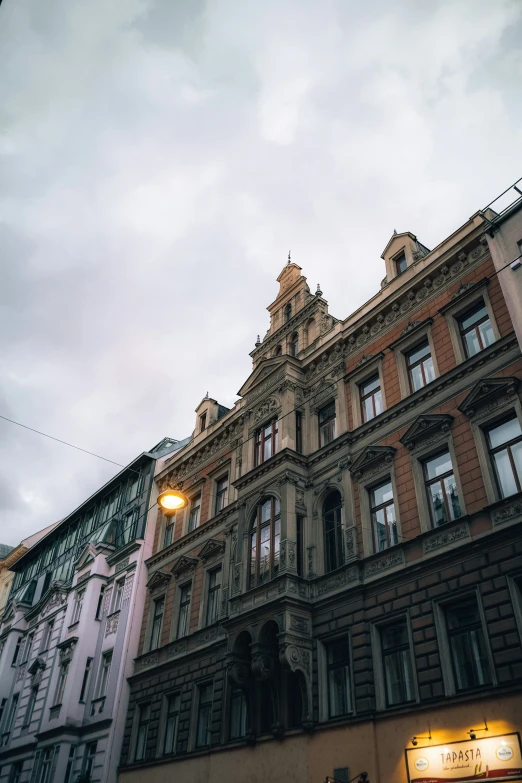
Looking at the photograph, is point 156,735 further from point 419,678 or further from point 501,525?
point 501,525

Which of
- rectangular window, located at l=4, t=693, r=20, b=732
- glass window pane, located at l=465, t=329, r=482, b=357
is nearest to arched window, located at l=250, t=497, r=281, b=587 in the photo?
glass window pane, located at l=465, t=329, r=482, b=357

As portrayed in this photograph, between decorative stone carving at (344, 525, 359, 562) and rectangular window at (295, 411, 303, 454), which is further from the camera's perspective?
rectangular window at (295, 411, 303, 454)

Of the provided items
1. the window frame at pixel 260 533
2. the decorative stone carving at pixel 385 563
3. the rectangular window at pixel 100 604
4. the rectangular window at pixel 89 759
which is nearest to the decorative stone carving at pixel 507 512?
the decorative stone carving at pixel 385 563

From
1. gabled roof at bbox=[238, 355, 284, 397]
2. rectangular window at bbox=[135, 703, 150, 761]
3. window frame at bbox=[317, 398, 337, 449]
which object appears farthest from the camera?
gabled roof at bbox=[238, 355, 284, 397]

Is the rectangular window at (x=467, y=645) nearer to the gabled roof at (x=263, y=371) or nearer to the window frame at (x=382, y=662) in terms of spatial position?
the window frame at (x=382, y=662)

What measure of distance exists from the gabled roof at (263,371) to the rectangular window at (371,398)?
4.19 meters

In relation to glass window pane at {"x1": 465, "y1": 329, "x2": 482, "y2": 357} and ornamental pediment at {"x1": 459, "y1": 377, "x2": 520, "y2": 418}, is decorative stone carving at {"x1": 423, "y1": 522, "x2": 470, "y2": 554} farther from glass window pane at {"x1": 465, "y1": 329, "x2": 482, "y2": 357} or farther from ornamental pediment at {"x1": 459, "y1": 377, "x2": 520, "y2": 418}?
glass window pane at {"x1": 465, "y1": 329, "x2": 482, "y2": 357}

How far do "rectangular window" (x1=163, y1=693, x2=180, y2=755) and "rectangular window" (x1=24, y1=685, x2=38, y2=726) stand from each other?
43.3 ft

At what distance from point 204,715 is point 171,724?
7.77ft

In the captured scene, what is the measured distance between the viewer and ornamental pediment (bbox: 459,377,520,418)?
17.6 metres

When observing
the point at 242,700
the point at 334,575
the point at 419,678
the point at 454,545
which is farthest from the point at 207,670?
the point at 454,545

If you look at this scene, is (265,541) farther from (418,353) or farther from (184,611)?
(418,353)

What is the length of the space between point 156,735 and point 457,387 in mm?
18236

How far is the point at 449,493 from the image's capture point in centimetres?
1839
